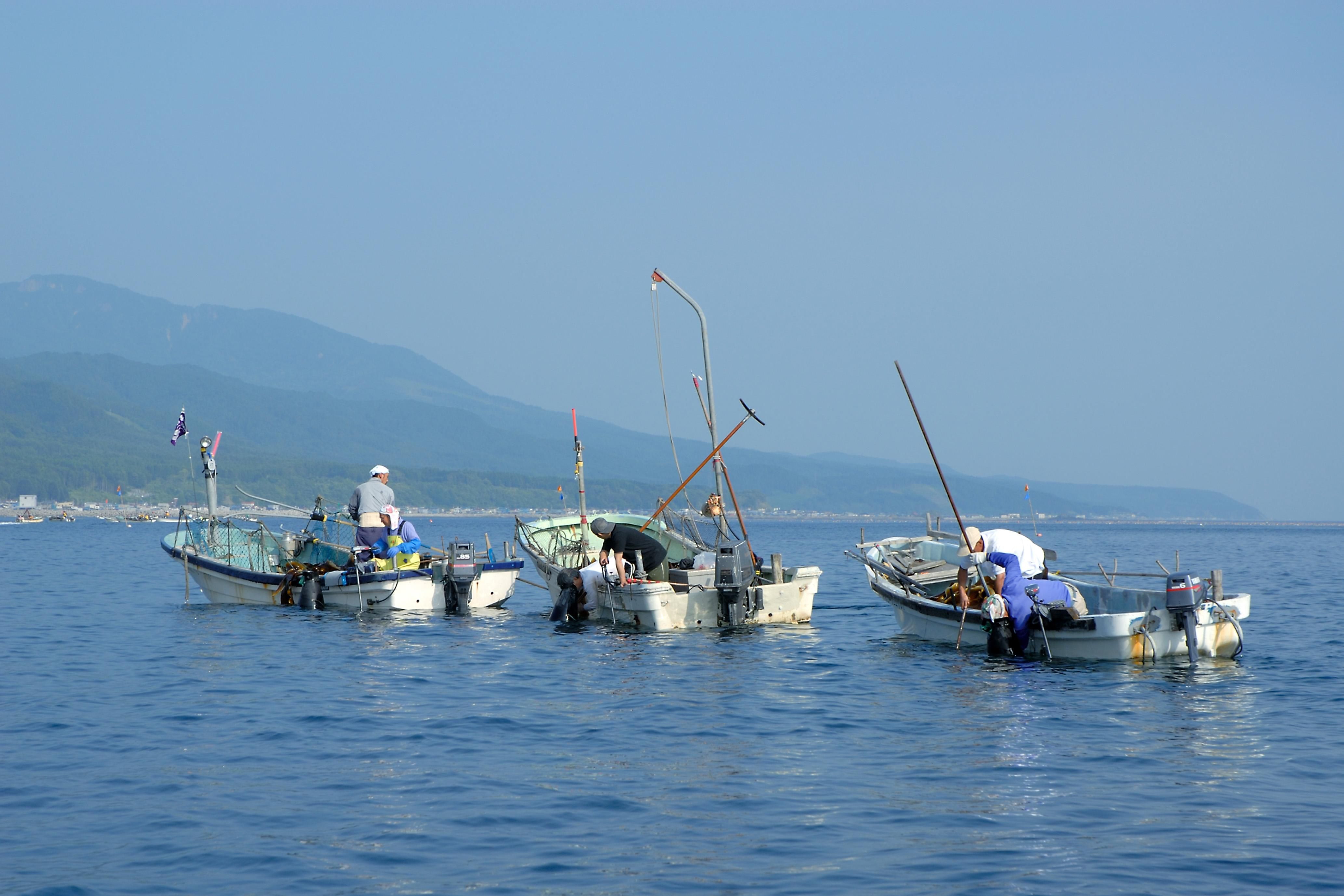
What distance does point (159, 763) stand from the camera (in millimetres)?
12836

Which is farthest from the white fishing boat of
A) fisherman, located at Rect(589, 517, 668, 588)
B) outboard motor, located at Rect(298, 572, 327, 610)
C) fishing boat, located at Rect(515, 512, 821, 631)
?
fisherman, located at Rect(589, 517, 668, 588)

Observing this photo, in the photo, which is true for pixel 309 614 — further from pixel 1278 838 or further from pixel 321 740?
pixel 1278 838

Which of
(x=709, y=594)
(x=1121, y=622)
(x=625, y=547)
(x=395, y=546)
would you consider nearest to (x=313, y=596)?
(x=395, y=546)

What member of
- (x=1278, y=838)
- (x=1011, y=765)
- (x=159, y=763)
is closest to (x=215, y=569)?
(x=159, y=763)

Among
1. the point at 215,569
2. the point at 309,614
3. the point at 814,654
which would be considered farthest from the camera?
the point at 215,569

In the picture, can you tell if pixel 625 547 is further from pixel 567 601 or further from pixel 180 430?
pixel 180 430

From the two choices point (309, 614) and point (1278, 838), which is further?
point (309, 614)

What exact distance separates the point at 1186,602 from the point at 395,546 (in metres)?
16.1

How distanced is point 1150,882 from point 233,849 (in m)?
7.00

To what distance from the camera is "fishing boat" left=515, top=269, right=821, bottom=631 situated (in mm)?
23828

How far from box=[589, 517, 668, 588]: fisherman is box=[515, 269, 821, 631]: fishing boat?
16 cm

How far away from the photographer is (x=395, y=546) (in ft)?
89.0

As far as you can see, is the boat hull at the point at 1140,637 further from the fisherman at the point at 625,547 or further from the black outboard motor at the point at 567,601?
the black outboard motor at the point at 567,601

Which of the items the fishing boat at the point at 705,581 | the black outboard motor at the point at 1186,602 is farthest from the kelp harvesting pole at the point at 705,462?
the black outboard motor at the point at 1186,602
